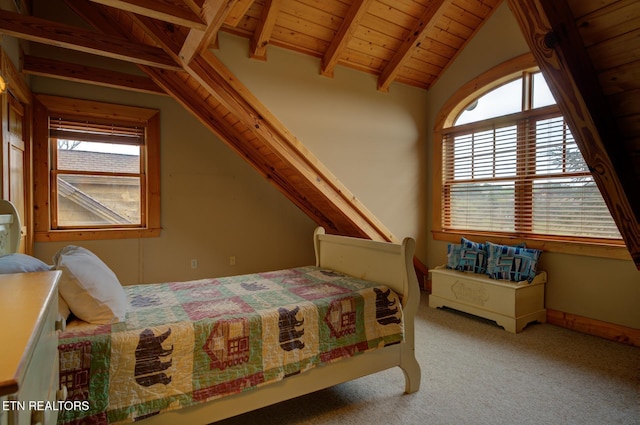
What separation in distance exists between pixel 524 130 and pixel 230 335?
348cm

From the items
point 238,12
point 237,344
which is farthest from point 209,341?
point 238,12

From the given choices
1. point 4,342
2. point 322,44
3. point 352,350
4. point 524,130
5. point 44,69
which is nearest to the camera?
point 4,342

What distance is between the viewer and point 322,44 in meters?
3.17

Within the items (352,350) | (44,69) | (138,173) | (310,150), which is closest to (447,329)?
(352,350)

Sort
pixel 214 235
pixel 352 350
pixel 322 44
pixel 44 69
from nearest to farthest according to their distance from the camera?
pixel 352 350
pixel 44 69
pixel 322 44
pixel 214 235

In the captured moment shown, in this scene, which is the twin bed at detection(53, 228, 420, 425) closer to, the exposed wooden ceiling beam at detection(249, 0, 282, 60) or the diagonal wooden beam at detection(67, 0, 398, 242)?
the diagonal wooden beam at detection(67, 0, 398, 242)

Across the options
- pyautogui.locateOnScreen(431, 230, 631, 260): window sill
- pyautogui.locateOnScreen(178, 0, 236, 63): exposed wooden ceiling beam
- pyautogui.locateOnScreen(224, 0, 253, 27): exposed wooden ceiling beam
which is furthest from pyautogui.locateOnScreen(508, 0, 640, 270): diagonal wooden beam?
pyautogui.locateOnScreen(224, 0, 253, 27): exposed wooden ceiling beam

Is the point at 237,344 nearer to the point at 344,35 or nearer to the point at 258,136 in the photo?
the point at 258,136

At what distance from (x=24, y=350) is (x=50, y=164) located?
3588 millimetres

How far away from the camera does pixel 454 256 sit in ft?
12.4

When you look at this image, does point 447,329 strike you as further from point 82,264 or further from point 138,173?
point 138,173

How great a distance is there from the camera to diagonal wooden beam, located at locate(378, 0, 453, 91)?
124 inches

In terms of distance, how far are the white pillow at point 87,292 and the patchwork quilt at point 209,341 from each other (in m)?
0.06

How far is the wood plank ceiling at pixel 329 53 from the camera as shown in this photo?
4.25ft
